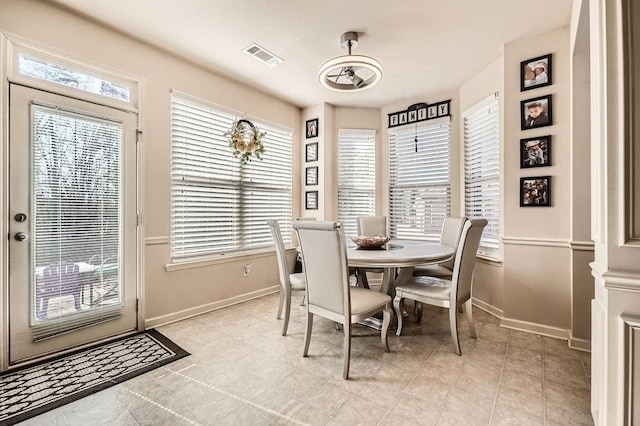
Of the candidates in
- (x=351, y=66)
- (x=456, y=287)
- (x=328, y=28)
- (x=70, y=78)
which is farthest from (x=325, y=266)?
(x=70, y=78)

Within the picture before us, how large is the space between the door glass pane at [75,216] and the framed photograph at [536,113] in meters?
3.83

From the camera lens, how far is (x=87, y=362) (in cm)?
216

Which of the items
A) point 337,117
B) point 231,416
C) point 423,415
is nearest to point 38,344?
point 231,416

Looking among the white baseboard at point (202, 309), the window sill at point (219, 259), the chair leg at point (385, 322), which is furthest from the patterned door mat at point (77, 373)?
the chair leg at point (385, 322)

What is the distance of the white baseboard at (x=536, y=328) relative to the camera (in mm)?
2564

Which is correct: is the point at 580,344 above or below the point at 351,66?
below

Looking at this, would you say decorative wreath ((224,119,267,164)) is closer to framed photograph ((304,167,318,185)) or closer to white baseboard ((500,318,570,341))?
framed photograph ((304,167,318,185))

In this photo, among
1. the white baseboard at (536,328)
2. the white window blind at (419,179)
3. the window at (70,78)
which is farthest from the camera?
the white window blind at (419,179)

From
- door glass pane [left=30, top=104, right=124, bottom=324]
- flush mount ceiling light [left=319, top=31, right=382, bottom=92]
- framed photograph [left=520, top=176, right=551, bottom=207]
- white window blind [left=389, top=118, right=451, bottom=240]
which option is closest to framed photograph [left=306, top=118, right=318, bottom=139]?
white window blind [left=389, top=118, right=451, bottom=240]

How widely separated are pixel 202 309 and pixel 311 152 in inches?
106

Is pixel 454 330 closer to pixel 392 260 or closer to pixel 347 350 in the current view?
pixel 392 260

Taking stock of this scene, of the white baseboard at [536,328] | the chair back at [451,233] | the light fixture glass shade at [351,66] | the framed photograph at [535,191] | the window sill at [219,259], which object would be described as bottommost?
the white baseboard at [536,328]

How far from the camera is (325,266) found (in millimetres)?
2004

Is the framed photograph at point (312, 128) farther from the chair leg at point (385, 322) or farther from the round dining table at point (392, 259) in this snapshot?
the chair leg at point (385, 322)
